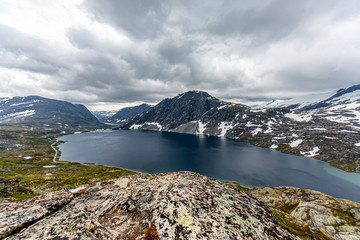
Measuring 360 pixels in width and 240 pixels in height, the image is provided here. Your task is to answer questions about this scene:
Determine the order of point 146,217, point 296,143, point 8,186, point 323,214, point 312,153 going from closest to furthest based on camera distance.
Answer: point 146,217 → point 323,214 → point 8,186 → point 312,153 → point 296,143

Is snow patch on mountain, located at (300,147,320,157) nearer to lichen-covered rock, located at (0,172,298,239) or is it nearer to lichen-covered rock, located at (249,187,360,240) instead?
lichen-covered rock, located at (249,187,360,240)

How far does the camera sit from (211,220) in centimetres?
759

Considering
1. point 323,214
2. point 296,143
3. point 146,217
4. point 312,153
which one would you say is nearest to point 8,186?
point 146,217

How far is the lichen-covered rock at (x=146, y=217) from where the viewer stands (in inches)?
263

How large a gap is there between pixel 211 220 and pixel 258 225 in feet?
11.0

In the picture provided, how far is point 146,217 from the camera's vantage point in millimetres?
7766

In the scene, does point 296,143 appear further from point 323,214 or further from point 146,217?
point 146,217

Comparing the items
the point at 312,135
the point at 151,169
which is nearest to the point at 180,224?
the point at 151,169

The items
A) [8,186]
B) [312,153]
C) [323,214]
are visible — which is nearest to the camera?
[323,214]

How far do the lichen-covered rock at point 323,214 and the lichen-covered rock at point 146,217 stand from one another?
109 ft

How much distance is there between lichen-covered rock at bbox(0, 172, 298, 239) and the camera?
6.68 m

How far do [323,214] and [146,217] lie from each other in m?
58.3

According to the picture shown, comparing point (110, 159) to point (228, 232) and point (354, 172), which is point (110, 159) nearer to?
point (228, 232)

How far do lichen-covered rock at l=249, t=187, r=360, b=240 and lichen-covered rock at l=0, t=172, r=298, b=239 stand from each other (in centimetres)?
3318
